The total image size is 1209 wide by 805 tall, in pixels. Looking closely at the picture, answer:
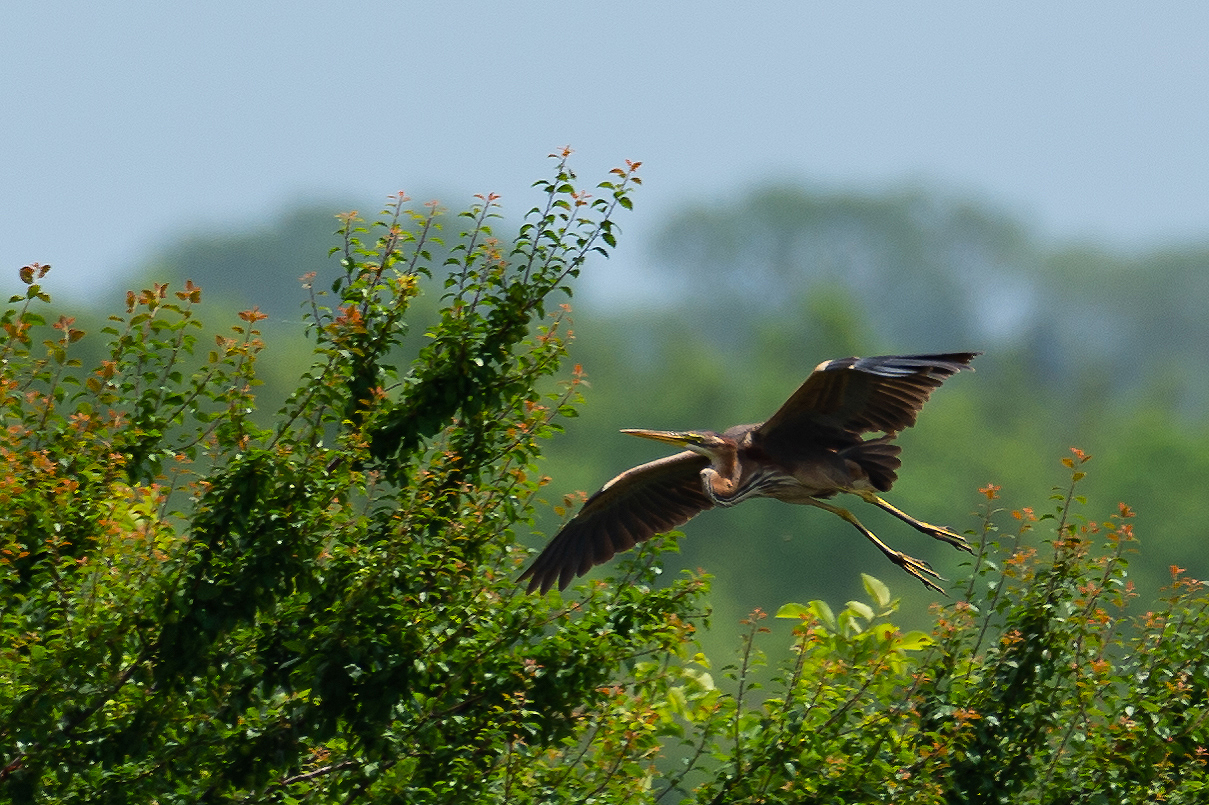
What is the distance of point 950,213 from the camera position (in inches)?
3383

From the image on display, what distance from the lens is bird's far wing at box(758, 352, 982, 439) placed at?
9953 millimetres

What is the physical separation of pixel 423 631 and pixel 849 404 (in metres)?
3.70

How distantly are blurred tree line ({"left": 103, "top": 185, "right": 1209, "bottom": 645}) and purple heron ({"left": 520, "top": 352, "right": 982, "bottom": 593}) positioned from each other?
→ 2530 centimetres

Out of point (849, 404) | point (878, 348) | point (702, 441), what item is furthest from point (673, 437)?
point (878, 348)

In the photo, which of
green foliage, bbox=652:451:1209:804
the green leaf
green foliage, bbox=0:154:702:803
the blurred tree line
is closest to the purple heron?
the green leaf

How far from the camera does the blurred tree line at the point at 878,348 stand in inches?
1940

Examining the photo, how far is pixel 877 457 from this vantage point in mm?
10211

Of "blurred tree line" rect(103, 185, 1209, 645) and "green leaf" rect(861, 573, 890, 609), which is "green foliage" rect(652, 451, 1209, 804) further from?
"blurred tree line" rect(103, 185, 1209, 645)

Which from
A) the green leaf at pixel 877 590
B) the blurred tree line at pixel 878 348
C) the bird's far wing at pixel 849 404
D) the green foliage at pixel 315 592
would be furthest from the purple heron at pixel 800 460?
the blurred tree line at pixel 878 348

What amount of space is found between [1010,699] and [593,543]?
3.57m

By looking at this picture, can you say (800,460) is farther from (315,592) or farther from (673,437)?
(315,592)

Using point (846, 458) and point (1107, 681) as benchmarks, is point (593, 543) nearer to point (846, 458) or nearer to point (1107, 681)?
point (846, 458)

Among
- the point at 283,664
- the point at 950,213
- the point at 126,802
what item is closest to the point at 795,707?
the point at 283,664

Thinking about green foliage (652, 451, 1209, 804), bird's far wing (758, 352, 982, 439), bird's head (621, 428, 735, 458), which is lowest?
green foliage (652, 451, 1209, 804)
